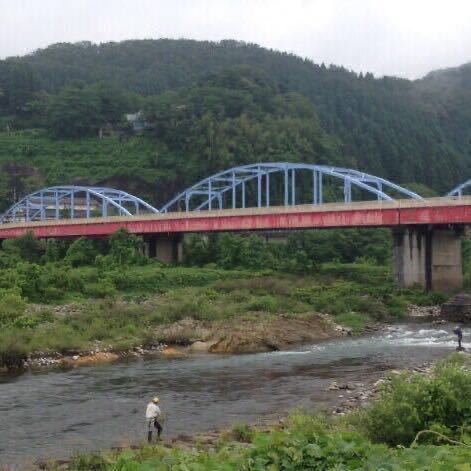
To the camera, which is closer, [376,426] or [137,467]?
[137,467]

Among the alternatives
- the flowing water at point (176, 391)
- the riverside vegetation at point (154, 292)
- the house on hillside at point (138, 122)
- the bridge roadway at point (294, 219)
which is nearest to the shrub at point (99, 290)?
the riverside vegetation at point (154, 292)

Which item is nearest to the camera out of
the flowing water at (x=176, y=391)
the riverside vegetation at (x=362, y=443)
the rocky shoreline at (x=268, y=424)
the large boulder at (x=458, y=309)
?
the riverside vegetation at (x=362, y=443)

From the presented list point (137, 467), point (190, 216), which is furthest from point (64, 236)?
point (137, 467)

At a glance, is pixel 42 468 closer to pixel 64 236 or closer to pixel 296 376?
pixel 296 376

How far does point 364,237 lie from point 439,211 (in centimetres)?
3175

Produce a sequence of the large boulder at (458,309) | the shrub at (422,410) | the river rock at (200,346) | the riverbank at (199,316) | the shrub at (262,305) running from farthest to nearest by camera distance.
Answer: the large boulder at (458,309)
the shrub at (262,305)
the river rock at (200,346)
the riverbank at (199,316)
the shrub at (422,410)

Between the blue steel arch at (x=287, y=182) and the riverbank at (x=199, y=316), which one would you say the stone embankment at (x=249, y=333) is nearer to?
the riverbank at (x=199, y=316)

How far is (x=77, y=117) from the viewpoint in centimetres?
13088

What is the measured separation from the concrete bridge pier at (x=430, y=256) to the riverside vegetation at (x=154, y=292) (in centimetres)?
186

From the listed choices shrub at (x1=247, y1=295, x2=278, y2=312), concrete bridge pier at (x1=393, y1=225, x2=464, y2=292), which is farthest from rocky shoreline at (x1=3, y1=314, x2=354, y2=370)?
concrete bridge pier at (x1=393, y1=225, x2=464, y2=292)

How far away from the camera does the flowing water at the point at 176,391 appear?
23.9 m

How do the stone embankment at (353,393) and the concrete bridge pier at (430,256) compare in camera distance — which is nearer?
the stone embankment at (353,393)

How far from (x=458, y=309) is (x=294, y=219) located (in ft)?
52.4

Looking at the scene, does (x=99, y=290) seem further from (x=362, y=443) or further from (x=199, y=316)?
(x=362, y=443)
